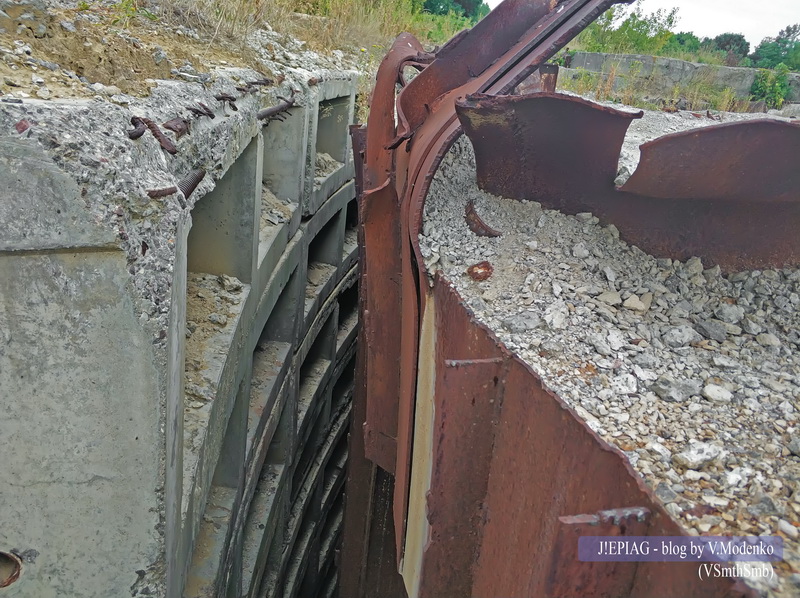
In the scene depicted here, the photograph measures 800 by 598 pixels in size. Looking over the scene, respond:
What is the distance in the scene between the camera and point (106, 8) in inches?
135

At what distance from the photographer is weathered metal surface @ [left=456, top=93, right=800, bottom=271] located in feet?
5.10

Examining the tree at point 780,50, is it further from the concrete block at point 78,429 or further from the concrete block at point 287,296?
the concrete block at point 78,429

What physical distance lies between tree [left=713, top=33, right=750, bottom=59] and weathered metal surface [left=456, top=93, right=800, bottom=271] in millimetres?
16335

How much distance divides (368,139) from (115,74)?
4.01 feet

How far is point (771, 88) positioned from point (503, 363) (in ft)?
29.3

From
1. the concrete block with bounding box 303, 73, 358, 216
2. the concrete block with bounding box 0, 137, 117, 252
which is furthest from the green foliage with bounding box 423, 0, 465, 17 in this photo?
the concrete block with bounding box 0, 137, 117, 252

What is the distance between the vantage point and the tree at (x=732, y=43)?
15781 mm

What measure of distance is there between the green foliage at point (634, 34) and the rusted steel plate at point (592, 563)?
9.07m

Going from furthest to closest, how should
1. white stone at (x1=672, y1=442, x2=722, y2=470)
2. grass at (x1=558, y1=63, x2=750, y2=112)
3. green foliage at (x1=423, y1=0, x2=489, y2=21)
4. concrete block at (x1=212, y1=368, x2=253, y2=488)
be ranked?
1. green foliage at (x1=423, y1=0, x2=489, y2=21)
2. grass at (x1=558, y1=63, x2=750, y2=112)
3. concrete block at (x1=212, y1=368, x2=253, y2=488)
4. white stone at (x1=672, y1=442, x2=722, y2=470)

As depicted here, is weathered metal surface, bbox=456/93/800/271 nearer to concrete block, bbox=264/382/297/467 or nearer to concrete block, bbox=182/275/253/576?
concrete block, bbox=182/275/253/576

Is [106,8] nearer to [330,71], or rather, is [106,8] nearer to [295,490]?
[330,71]

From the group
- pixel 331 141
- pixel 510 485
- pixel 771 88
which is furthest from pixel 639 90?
pixel 510 485

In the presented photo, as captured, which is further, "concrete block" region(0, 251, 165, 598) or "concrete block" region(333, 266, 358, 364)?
"concrete block" region(333, 266, 358, 364)

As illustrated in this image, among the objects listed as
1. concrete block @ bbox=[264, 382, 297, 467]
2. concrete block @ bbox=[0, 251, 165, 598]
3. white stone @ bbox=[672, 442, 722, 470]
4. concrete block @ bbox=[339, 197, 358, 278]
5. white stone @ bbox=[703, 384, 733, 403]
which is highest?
white stone @ bbox=[703, 384, 733, 403]
